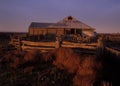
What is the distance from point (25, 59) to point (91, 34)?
74.3ft

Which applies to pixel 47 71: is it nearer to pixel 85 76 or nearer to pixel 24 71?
pixel 24 71

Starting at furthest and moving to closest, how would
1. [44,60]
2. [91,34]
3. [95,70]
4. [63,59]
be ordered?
[91,34], [44,60], [63,59], [95,70]

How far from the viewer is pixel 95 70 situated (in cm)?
1224

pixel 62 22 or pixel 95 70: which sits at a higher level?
pixel 62 22

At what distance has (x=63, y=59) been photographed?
13.8 meters

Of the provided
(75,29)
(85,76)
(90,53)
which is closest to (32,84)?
(85,76)

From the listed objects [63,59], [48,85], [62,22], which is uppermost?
[62,22]

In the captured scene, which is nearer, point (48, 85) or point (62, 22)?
point (48, 85)

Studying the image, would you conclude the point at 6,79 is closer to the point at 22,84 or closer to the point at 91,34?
the point at 22,84

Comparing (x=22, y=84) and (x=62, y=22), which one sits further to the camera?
(x=62, y=22)

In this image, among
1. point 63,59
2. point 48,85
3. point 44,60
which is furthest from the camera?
point 44,60

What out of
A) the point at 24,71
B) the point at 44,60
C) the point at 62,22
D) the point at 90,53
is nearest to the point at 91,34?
the point at 62,22

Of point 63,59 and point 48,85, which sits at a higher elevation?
point 63,59

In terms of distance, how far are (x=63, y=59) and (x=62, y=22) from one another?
81.1 ft
